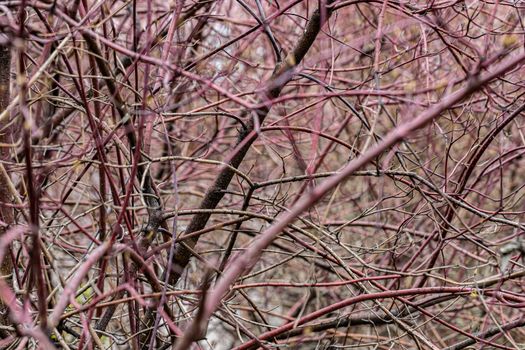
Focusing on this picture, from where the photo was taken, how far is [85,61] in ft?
13.9

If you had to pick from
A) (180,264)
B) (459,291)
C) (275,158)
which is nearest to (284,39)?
(275,158)

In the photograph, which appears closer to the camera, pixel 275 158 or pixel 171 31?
pixel 171 31

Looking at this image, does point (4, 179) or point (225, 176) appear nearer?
point (4, 179)

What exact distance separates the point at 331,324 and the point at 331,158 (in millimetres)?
2657

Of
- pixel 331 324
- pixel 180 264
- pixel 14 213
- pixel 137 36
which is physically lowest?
pixel 331 324

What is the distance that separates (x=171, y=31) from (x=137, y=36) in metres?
0.21

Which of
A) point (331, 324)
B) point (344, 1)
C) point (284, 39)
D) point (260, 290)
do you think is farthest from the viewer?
point (260, 290)

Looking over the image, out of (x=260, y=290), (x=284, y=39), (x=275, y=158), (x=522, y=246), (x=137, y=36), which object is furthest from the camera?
(x=260, y=290)

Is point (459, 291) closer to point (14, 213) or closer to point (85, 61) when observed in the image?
point (14, 213)

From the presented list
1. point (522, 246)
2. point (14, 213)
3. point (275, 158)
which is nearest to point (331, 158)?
point (275, 158)

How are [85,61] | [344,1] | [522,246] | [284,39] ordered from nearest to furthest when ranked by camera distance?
[522,246]
[344,1]
[284,39]
[85,61]

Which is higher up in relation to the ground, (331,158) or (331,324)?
(331,158)

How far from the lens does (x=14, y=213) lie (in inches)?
99.9

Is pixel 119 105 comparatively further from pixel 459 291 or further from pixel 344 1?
pixel 459 291
